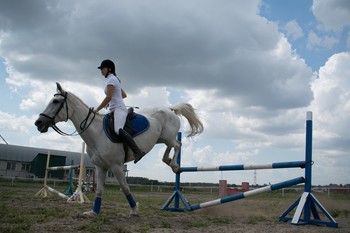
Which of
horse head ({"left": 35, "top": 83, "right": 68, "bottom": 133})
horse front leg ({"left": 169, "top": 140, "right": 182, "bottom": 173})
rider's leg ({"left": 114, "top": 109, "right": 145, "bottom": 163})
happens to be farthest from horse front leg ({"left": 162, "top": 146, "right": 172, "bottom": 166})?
horse head ({"left": 35, "top": 83, "right": 68, "bottom": 133})

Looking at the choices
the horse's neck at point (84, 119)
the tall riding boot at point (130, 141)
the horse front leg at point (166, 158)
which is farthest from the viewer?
the horse front leg at point (166, 158)

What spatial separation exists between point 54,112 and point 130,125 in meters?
1.24

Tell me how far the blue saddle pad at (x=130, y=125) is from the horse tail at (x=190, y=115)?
1.14m

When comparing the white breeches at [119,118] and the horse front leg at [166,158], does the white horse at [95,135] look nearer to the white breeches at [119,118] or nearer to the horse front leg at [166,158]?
the white breeches at [119,118]

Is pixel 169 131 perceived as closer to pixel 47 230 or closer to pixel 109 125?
pixel 109 125

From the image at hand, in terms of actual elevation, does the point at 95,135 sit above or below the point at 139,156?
above

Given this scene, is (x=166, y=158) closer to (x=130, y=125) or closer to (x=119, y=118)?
(x=130, y=125)

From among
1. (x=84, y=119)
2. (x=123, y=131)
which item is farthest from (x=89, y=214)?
(x=84, y=119)

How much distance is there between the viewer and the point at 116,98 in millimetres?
5816

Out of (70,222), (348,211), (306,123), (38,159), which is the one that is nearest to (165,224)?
(70,222)

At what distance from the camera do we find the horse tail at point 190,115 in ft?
23.1

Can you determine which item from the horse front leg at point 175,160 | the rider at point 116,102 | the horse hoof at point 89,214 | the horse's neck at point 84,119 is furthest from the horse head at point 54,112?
the horse front leg at point 175,160

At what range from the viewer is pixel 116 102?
5.78m

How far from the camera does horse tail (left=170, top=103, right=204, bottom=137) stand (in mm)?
7047
